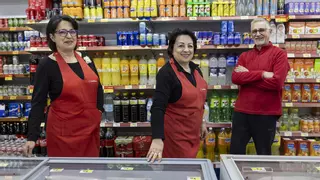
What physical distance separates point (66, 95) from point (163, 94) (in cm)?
77

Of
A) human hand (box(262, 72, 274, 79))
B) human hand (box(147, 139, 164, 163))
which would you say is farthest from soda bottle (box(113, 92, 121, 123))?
human hand (box(147, 139, 164, 163))

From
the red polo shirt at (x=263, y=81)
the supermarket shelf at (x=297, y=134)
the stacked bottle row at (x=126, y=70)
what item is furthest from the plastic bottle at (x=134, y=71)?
the supermarket shelf at (x=297, y=134)

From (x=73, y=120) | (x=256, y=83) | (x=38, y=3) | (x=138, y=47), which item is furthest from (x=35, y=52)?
(x=256, y=83)

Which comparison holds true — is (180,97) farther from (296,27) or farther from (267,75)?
(296,27)

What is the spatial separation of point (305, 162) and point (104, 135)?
3220 mm

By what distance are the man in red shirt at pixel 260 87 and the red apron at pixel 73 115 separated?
5.47 ft

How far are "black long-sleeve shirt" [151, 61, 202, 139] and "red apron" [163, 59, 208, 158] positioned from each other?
41 millimetres

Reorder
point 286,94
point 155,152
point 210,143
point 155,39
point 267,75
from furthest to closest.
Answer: point 210,143
point 286,94
point 155,39
point 267,75
point 155,152

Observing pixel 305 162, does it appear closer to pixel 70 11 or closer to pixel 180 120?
pixel 180 120

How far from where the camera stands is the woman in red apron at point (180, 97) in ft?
6.78

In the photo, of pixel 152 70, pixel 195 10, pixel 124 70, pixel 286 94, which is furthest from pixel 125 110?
pixel 286 94

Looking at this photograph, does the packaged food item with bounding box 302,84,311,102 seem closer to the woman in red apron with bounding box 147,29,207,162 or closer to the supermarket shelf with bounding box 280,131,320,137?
the supermarket shelf with bounding box 280,131,320,137

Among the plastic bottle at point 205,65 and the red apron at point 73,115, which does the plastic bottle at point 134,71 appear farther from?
Result: the red apron at point 73,115

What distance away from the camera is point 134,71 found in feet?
12.8
